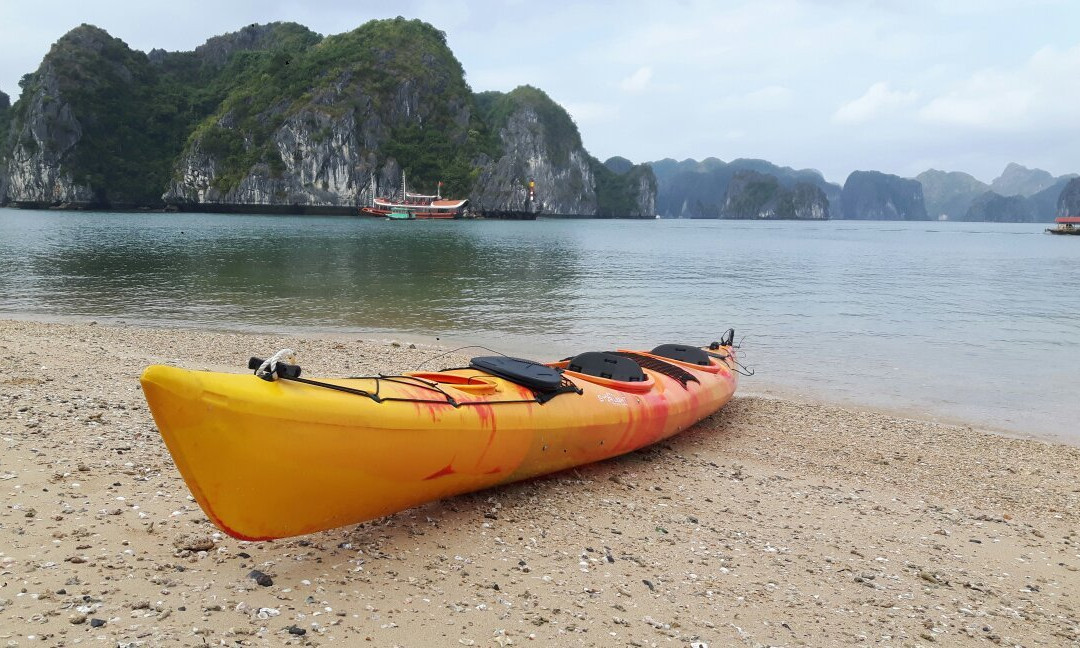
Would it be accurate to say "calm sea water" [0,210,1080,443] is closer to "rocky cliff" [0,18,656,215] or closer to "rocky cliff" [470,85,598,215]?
"rocky cliff" [0,18,656,215]

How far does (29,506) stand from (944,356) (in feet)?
48.6

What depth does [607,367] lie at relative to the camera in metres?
7.16

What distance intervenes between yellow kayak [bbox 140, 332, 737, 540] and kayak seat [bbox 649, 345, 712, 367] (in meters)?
2.95

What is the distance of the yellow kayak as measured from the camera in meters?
3.64

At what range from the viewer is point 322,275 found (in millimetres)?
26266

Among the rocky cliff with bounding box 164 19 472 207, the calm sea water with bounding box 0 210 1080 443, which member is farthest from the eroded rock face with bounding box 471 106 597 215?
the calm sea water with bounding box 0 210 1080 443

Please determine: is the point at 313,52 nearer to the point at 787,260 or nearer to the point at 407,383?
the point at 787,260

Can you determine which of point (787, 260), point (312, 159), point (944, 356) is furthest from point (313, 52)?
point (944, 356)

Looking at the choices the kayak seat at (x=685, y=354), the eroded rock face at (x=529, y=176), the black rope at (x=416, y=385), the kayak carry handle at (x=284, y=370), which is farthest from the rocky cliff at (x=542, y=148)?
the kayak carry handle at (x=284, y=370)

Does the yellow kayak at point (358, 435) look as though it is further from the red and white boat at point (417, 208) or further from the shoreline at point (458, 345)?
the red and white boat at point (417, 208)

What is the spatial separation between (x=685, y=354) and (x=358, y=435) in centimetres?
603

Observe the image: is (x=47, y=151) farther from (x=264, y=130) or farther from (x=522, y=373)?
(x=522, y=373)

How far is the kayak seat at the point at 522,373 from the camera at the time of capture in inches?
226

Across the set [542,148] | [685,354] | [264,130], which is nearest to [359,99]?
[264,130]
